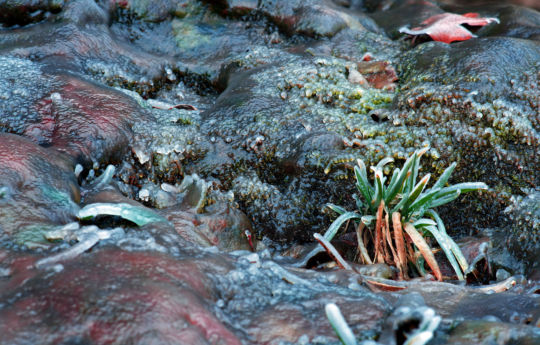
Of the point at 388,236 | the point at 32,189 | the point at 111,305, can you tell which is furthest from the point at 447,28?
the point at 111,305

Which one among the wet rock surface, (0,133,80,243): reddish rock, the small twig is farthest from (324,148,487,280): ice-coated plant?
(0,133,80,243): reddish rock

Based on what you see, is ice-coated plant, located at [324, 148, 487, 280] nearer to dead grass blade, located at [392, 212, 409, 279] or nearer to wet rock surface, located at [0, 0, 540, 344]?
dead grass blade, located at [392, 212, 409, 279]

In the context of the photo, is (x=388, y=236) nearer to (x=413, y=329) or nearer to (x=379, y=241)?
(x=379, y=241)

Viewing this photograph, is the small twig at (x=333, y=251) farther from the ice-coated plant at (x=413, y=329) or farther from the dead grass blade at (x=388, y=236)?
the ice-coated plant at (x=413, y=329)

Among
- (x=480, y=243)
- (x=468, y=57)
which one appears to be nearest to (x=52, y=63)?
(x=468, y=57)

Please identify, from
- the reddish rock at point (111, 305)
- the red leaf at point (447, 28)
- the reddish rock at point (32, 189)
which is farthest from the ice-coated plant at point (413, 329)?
the red leaf at point (447, 28)

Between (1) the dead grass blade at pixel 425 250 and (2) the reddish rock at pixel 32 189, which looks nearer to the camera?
(2) the reddish rock at pixel 32 189
